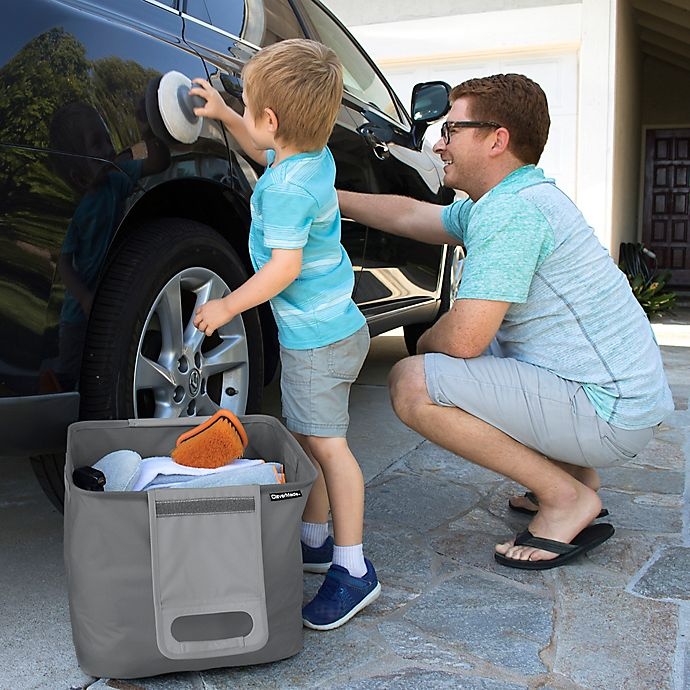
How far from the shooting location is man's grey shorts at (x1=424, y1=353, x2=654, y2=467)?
7.13 ft

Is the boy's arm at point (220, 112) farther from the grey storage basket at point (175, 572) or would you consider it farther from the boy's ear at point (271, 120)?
the grey storage basket at point (175, 572)

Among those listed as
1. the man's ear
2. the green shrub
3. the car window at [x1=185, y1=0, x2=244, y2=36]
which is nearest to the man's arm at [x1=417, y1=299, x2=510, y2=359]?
the man's ear

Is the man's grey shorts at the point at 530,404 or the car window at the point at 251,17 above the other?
the car window at the point at 251,17

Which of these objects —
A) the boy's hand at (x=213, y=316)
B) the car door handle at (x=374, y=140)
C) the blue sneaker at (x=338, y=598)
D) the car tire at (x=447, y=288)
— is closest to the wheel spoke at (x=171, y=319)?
the boy's hand at (x=213, y=316)

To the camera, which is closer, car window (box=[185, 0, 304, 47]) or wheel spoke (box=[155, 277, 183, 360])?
wheel spoke (box=[155, 277, 183, 360])

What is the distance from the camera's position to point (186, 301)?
2.19 metres

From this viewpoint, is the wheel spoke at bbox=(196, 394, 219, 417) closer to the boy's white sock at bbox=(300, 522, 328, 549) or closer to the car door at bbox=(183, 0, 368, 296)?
the boy's white sock at bbox=(300, 522, 328, 549)

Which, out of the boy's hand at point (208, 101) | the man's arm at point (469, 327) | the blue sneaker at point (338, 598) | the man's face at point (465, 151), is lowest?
the blue sneaker at point (338, 598)

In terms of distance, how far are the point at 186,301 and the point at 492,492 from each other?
3.84 ft

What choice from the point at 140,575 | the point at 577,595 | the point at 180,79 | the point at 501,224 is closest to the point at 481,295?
the point at 501,224

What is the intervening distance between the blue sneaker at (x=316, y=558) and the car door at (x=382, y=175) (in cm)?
107

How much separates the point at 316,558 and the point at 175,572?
2.10 ft

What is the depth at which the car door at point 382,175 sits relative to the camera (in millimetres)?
3000

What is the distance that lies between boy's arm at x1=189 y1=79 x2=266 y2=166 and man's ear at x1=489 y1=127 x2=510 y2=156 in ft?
1.99
